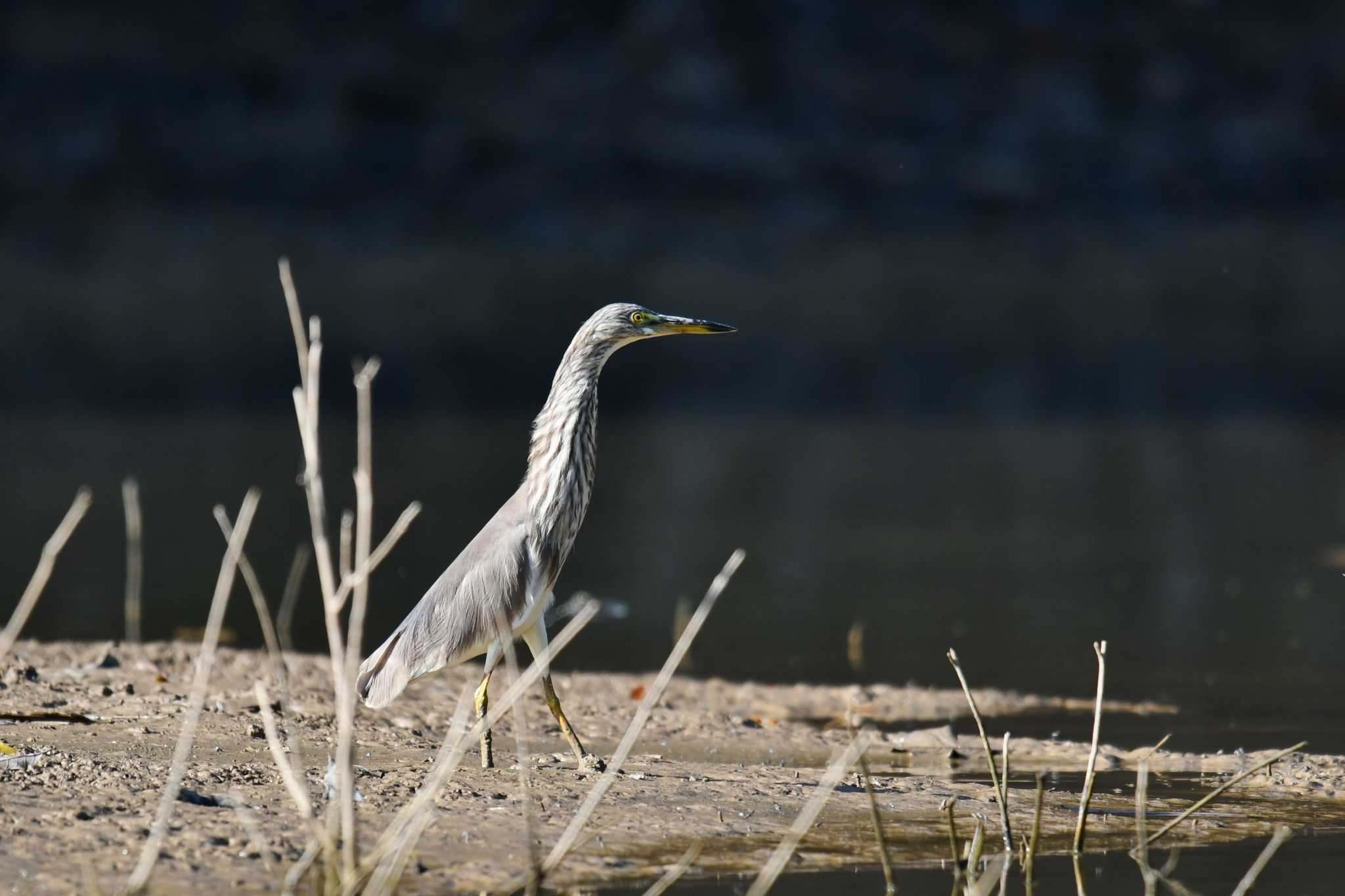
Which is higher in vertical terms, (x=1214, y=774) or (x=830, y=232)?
(x=830, y=232)

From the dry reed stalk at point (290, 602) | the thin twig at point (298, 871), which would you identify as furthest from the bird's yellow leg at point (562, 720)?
the thin twig at point (298, 871)

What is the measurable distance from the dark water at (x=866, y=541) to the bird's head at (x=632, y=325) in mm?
2414

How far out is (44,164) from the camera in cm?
2709

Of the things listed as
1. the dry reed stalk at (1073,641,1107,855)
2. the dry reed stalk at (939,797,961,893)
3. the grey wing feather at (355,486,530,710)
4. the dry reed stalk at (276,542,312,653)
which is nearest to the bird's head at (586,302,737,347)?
the grey wing feather at (355,486,530,710)

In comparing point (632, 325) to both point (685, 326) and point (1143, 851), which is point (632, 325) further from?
point (1143, 851)

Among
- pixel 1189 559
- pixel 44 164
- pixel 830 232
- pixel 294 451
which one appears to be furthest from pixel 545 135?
pixel 1189 559

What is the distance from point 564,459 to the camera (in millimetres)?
5895

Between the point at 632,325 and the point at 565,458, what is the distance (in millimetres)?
534

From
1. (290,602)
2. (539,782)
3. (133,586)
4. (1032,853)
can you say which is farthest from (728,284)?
(1032,853)

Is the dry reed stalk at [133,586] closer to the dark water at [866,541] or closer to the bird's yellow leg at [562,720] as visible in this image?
the dark water at [866,541]

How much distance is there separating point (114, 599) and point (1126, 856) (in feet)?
23.3

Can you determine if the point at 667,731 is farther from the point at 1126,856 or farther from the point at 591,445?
the point at 1126,856

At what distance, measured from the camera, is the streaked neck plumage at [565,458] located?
5895mm

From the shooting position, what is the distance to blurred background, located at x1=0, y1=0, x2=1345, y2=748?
13.6 metres
